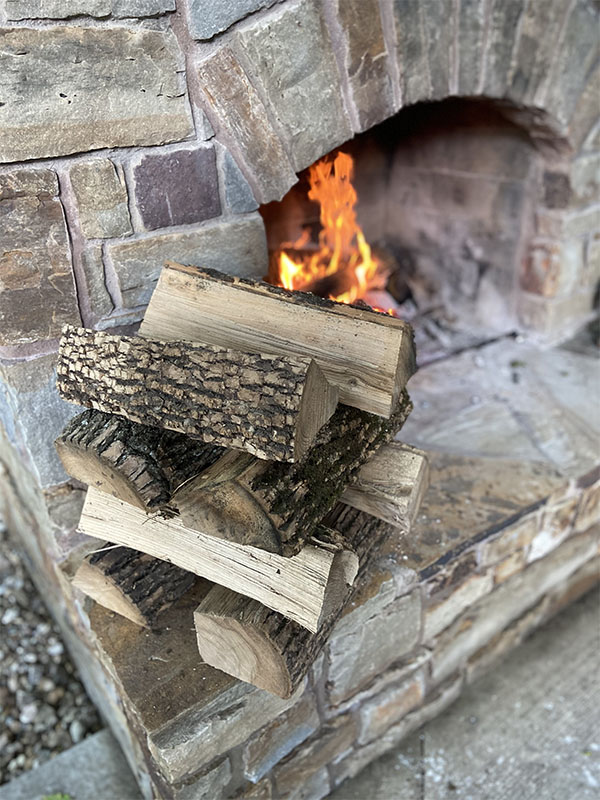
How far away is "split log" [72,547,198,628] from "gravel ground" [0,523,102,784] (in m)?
0.72

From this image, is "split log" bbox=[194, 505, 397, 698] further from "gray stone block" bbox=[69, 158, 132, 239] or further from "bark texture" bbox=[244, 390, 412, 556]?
"gray stone block" bbox=[69, 158, 132, 239]

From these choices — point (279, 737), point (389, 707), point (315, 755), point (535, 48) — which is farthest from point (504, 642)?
point (535, 48)

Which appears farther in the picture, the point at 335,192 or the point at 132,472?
the point at 335,192

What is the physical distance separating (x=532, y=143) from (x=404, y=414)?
5.60ft

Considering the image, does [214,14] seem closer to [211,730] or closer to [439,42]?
[439,42]

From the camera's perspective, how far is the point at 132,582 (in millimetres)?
1531

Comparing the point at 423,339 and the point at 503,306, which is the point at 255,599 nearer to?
the point at 423,339

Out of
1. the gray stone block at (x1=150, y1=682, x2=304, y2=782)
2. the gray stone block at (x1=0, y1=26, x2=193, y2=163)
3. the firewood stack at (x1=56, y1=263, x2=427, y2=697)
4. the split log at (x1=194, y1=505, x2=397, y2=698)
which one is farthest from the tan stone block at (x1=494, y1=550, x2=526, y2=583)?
the gray stone block at (x1=0, y1=26, x2=193, y2=163)

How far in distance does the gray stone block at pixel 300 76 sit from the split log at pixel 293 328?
469 millimetres

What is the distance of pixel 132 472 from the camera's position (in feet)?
4.10

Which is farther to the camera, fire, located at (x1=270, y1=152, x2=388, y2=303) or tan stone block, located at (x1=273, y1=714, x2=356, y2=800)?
fire, located at (x1=270, y1=152, x2=388, y2=303)

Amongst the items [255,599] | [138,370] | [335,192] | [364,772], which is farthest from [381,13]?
[364,772]

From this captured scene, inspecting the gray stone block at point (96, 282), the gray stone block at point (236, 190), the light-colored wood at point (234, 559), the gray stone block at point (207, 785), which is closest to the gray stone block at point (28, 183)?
the gray stone block at point (96, 282)

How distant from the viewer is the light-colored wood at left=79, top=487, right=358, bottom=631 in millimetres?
1296
